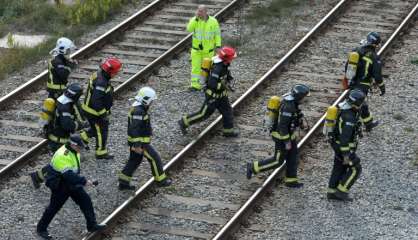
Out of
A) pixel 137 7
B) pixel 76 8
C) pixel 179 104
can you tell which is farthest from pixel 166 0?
pixel 179 104

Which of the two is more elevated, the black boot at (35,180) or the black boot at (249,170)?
Answer: the black boot at (249,170)

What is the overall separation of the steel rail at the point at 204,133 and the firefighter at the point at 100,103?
1.20 metres

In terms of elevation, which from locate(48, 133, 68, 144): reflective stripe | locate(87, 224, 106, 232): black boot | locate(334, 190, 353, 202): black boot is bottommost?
locate(87, 224, 106, 232): black boot

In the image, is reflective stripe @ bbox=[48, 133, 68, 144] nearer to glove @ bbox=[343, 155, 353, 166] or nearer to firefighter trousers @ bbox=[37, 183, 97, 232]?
firefighter trousers @ bbox=[37, 183, 97, 232]

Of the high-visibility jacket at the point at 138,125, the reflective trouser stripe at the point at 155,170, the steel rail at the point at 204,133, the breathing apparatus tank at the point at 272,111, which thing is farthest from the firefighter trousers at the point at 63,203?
the breathing apparatus tank at the point at 272,111

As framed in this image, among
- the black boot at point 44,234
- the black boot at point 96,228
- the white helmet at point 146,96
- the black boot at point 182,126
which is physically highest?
the white helmet at point 146,96

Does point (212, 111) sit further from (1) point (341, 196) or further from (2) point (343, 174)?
(1) point (341, 196)

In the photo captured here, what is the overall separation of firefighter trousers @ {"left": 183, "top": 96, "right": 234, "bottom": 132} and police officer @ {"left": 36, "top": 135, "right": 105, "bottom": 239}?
12.6 feet

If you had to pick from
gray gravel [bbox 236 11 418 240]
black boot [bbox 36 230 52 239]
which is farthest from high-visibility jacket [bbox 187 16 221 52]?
black boot [bbox 36 230 52 239]

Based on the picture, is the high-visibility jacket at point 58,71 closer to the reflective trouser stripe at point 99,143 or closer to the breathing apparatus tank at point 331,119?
the reflective trouser stripe at point 99,143

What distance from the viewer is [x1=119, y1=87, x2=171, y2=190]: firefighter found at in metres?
14.8

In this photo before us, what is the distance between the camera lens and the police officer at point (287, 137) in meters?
15.1

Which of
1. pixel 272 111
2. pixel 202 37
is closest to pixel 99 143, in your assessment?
pixel 272 111

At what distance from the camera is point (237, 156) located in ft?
55.3
